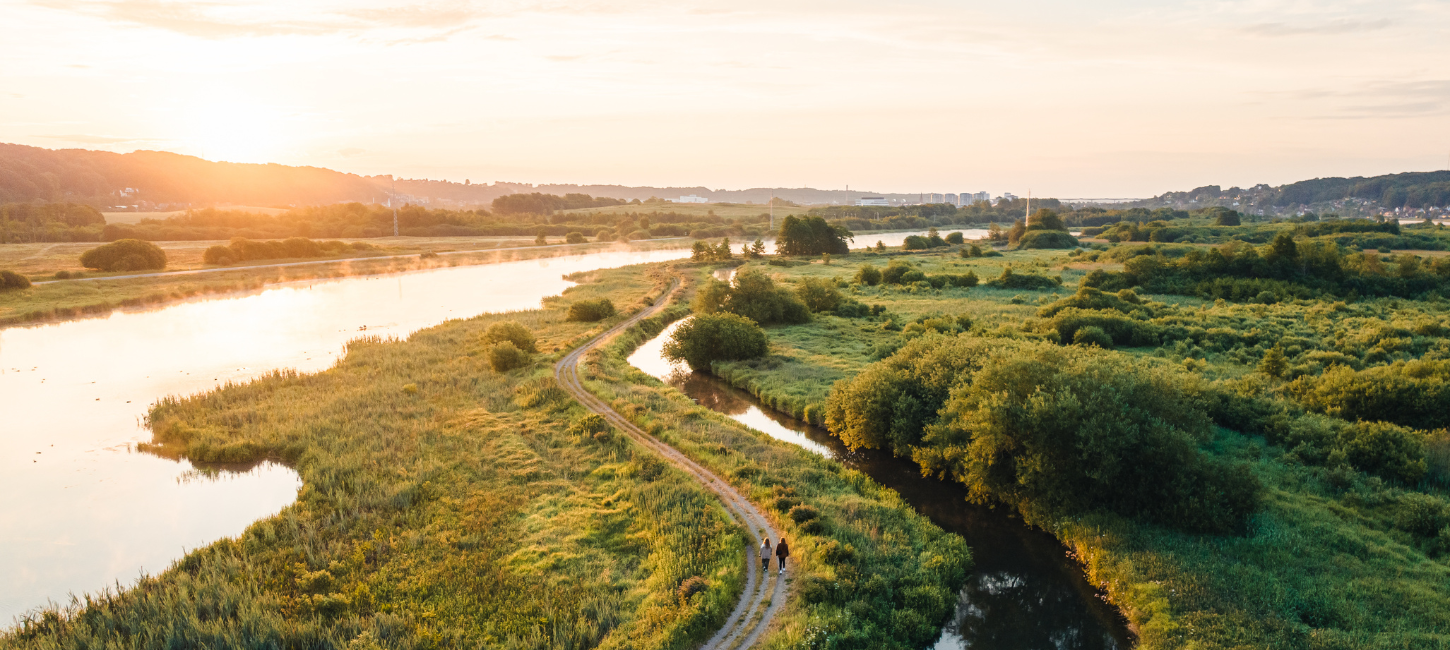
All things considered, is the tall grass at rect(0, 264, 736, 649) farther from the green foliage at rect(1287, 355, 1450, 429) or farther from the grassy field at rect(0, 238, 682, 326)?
the grassy field at rect(0, 238, 682, 326)

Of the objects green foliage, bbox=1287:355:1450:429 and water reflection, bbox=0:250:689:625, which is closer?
water reflection, bbox=0:250:689:625

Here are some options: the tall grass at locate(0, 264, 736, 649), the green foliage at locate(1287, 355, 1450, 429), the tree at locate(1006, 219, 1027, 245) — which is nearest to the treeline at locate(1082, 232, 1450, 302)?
the green foliage at locate(1287, 355, 1450, 429)

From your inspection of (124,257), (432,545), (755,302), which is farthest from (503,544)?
(124,257)

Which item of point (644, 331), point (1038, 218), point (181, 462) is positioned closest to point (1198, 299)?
point (644, 331)

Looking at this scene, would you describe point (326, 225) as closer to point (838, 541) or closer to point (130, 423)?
point (130, 423)

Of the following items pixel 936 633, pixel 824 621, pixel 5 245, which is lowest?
pixel 936 633

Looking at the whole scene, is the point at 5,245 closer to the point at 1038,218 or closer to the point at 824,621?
the point at 824,621
